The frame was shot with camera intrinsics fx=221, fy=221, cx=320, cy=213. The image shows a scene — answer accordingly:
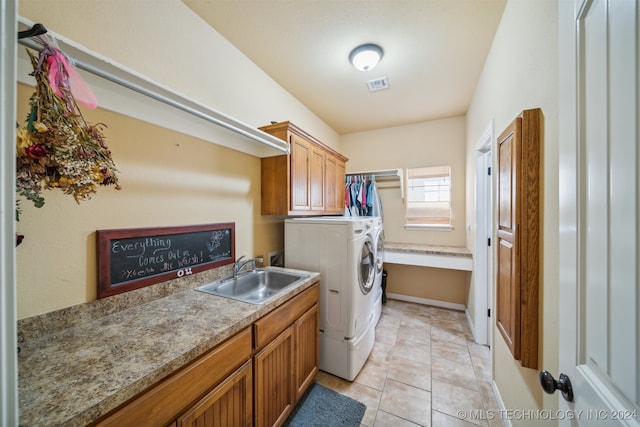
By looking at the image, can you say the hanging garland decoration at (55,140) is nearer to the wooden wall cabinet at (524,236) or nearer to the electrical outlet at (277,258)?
the electrical outlet at (277,258)

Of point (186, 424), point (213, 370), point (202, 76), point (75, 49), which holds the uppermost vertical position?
point (202, 76)

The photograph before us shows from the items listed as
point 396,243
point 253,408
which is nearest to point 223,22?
point 253,408

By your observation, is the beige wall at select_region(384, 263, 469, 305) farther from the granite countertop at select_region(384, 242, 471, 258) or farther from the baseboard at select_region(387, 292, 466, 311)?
the granite countertop at select_region(384, 242, 471, 258)

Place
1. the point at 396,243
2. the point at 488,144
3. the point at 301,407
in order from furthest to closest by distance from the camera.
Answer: the point at 396,243, the point at 488,144, the point at 301,407

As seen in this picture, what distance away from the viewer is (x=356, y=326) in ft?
6.45

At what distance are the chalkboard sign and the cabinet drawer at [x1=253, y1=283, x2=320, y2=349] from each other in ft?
2.16

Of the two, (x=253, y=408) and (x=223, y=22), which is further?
(x=223, y=22)

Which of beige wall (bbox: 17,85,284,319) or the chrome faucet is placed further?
the chrome faucet

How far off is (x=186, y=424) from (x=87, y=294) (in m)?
0.78

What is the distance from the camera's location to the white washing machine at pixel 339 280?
1900 millimetres

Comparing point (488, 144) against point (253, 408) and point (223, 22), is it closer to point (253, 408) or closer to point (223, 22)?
point (223, 22)

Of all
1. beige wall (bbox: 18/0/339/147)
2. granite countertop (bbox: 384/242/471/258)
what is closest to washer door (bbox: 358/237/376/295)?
granite countertop (bbox: 384/242/471/258)

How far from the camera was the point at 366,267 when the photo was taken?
7.13 feet

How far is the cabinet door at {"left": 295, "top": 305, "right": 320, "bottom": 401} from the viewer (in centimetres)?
161
